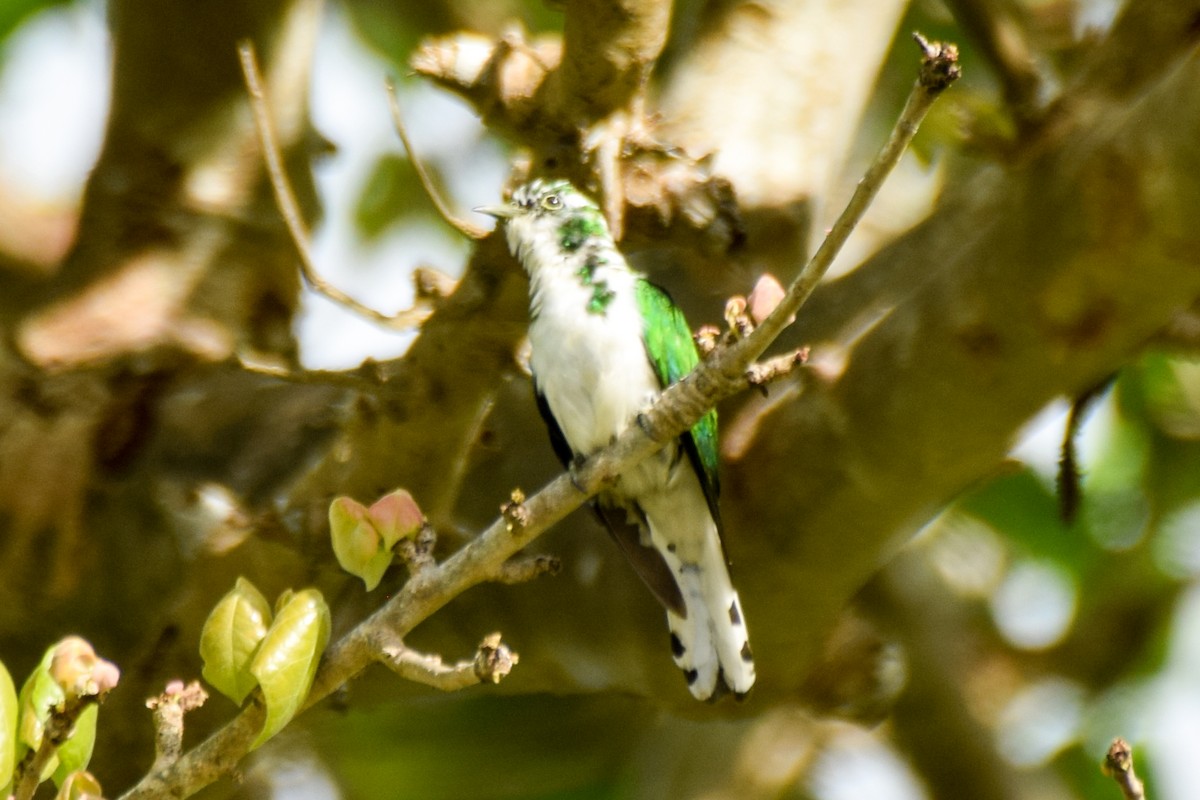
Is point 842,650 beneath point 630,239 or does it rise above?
beneath

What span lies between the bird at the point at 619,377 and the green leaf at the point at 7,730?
1897 mm

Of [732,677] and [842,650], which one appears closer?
[732,677]

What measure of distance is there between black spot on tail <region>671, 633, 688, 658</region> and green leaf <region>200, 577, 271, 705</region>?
1588mm

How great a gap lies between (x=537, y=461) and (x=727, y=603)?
2.39 feet

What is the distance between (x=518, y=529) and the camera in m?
2.54

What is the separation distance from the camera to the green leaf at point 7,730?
2104mm

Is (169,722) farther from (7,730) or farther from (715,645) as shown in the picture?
(715,645)

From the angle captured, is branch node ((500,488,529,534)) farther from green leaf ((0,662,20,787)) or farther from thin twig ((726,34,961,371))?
green leaf ((0,662,20,787))

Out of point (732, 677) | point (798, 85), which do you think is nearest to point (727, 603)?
point (732, 677)

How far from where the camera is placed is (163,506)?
13.0 ft

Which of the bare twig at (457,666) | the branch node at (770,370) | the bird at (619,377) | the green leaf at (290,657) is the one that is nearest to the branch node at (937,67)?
the branch node at (770,370)

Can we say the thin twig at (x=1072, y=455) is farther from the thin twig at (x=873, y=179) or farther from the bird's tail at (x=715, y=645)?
the thin twig at (x=873, y=179)

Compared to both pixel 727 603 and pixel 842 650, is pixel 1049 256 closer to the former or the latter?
pixel 727 603

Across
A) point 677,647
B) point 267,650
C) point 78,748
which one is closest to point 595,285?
point 677,647
